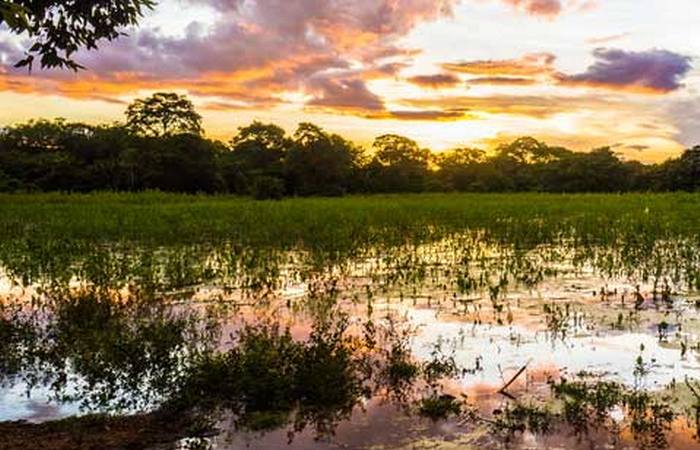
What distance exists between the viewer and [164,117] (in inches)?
2943

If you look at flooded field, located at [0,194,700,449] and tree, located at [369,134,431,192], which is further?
tree, located at [369,134,431,192]

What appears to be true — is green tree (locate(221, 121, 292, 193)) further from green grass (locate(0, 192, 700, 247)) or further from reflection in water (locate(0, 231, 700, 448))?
reflection in water (locate(0, 231, 700, 448))

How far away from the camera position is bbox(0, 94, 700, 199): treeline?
6981 cm

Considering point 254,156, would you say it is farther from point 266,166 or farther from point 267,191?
point 267,191

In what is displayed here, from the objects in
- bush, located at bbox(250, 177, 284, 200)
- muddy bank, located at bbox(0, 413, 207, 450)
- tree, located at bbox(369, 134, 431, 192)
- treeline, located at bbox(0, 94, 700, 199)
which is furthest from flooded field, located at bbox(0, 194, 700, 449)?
tree, located at bbox(369, 134, 431, 192)

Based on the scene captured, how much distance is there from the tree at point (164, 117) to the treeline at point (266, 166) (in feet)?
0.48

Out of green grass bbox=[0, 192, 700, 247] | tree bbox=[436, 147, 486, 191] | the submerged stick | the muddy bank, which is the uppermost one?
tree bbox=[436, 147, 486, 191]

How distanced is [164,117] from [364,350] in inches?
2760

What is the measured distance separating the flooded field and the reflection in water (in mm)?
30

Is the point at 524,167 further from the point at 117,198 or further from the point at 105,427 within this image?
the point at 105,427

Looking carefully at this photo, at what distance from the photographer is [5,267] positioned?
15367 millimetres

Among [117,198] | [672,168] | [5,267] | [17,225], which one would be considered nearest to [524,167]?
[672,168]

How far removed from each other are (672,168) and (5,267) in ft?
253

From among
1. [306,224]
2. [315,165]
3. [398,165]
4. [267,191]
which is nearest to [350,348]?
[306,224]
